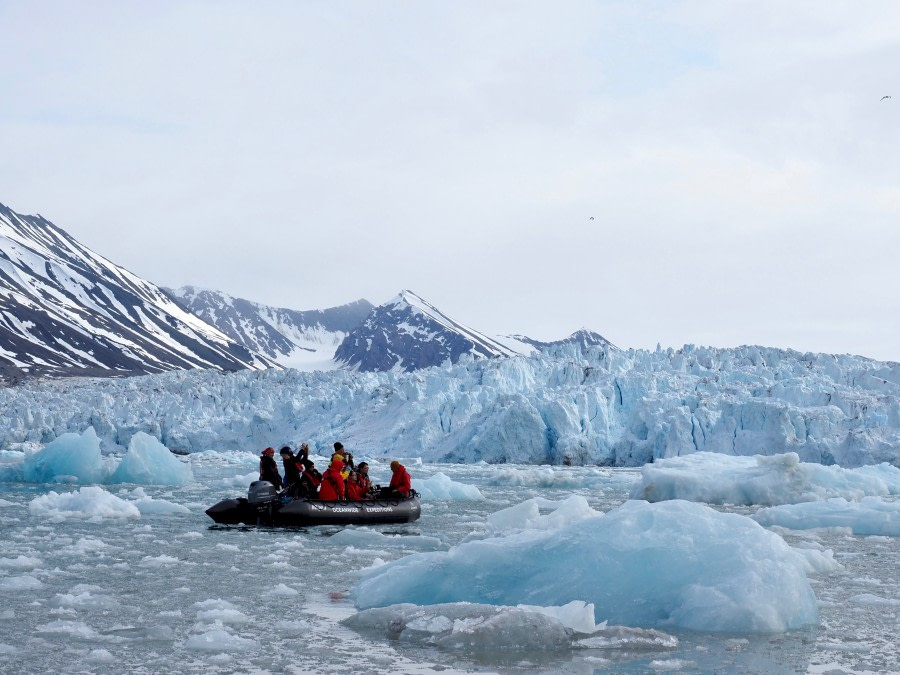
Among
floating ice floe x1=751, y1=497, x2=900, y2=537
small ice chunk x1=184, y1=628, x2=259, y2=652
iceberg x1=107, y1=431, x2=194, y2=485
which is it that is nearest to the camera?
small ice chunk x1=184, y1=628, x2=259, y2=652

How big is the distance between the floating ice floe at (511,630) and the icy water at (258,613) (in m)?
0.13

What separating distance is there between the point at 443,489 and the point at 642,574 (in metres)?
14.5

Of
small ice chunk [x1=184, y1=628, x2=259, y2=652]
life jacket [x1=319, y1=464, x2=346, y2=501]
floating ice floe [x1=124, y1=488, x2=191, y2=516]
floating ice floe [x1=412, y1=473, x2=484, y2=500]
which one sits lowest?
small ice chunk [x1=184, y1=628, x2=259, y2=652]

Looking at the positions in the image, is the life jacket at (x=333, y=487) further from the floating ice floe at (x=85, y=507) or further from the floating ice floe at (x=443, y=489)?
the floating ice floe at (x=443, y=489)

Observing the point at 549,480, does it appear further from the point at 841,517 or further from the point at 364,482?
the point at 841,517

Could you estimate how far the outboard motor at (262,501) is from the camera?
16.4m

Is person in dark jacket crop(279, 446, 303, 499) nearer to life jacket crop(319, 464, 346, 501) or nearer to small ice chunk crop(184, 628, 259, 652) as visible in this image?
life jacket crop(319, 464, 346, 501)

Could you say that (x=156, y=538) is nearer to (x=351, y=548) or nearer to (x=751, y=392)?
(x=351, y=548)

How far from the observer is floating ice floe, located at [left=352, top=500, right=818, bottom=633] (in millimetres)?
7910

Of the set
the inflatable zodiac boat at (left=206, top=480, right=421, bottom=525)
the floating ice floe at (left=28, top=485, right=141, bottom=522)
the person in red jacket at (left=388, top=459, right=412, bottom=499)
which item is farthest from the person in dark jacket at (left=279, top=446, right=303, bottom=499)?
the floating ice floe at (left=28, top=485, right=141, bottom=522)

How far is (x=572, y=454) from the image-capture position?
38.2 metres

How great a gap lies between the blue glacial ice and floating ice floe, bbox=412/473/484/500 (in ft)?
23.3

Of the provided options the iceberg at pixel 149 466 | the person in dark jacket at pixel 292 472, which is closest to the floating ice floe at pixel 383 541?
the person in dark jacket at pixel 292 472

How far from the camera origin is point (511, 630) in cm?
716
